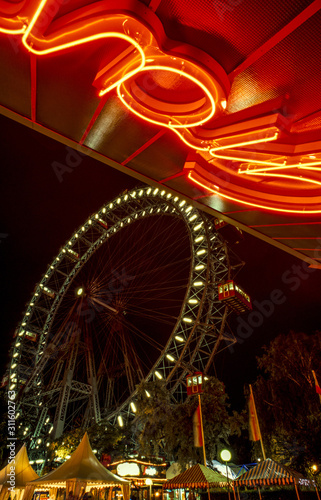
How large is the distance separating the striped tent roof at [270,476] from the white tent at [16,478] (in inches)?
306

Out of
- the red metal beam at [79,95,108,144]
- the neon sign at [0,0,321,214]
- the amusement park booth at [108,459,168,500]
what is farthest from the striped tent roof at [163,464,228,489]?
the red metal beam at [79,95,108,144]

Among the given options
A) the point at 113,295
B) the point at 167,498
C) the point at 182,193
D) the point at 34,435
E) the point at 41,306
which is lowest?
the point at 167,498

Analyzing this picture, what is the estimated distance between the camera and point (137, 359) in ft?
59.3

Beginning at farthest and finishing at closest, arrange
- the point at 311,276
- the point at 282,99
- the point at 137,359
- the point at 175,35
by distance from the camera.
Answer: the point at 311,276 → the point at 137,359 → the point at 282,99 → the point at 175,35

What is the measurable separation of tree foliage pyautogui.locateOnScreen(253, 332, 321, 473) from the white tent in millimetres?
10118

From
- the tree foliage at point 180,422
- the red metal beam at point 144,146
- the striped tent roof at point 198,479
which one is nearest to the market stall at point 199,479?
the striped tent roof at point 198,479

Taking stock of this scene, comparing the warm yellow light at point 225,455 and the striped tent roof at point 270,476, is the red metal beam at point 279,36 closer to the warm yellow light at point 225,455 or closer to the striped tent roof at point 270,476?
the striped tent roof at point 270,476

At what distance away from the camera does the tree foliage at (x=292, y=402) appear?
14132 millimetres

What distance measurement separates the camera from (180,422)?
16828mm

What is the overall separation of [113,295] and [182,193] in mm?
12856

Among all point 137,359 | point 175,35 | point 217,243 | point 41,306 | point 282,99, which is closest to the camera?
point 175,35

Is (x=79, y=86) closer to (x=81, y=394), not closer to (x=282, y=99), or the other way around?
(x=282, y=99)

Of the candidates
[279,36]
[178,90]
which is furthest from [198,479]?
[279,36]

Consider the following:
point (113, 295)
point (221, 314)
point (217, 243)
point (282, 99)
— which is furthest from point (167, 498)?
point (282, 99)
